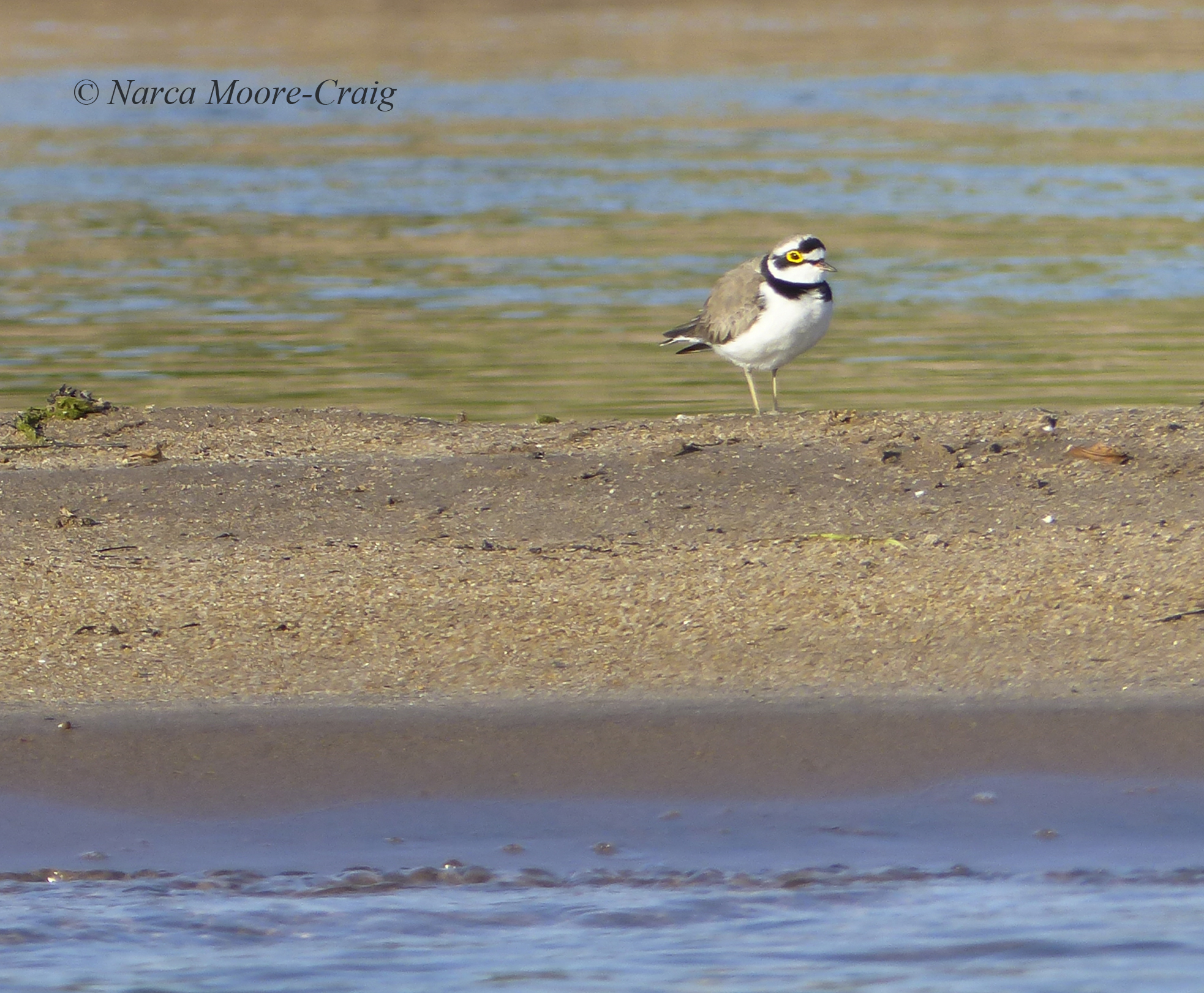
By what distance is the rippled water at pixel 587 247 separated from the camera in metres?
12.3

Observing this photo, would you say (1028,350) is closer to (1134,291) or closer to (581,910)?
(1134,291)

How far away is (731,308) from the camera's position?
10.4 meters

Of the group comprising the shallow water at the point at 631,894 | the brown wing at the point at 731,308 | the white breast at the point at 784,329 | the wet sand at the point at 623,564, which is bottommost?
the shallow water at the point at 631,894

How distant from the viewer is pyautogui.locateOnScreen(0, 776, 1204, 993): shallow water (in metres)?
4.23

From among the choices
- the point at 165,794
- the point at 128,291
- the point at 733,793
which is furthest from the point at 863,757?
the point at 128,291

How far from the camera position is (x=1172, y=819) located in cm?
485

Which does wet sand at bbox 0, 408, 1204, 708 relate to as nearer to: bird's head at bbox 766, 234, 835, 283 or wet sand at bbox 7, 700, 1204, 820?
wet sand at bbox 7, 700, 1204, 820

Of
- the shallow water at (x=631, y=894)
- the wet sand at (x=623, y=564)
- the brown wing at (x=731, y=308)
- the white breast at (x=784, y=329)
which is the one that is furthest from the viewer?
the brown wing at (x=731, y=308)

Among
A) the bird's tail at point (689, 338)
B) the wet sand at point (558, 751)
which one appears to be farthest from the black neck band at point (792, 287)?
the wet sand at point (558, 751)

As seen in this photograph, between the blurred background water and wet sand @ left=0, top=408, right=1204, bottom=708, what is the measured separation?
2.43m

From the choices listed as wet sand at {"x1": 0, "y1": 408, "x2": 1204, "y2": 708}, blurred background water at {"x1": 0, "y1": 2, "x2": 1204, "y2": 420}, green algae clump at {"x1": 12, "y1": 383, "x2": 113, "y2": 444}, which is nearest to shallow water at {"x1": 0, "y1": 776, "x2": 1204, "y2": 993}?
wet sand at {"x1": 0, "y1": 408, "x2": 1204, "y2": 708}

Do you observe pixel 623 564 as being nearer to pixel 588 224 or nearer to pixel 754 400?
pixel 754 400

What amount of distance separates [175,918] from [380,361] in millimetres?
8822

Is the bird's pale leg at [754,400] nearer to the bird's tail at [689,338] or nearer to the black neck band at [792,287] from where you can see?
the bird's tail at [689,338]
